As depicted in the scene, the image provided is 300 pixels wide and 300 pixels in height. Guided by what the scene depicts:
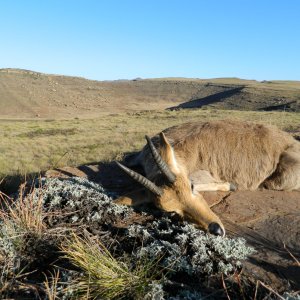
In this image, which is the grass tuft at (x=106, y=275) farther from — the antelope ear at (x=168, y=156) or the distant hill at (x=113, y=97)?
the distant hill at (x=113, y=97)

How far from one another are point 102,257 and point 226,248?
144cm

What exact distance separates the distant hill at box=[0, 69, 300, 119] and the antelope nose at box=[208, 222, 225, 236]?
177 ft

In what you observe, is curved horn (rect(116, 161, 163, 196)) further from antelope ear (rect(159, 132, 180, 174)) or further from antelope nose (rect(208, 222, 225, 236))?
antelope nose (rect(208, 222, 225, 236))

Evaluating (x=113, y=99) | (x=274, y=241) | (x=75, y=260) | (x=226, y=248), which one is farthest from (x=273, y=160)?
(x=113, y=99)

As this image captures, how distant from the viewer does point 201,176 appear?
23.3ft

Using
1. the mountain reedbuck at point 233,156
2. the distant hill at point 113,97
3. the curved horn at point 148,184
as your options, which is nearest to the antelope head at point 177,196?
the curved horn at point 148,184

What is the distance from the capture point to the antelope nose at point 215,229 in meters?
4.78

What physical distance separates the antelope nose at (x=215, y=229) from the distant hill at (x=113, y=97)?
54090 mm

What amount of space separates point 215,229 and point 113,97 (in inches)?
4083

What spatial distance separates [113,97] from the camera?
10669 centimetres

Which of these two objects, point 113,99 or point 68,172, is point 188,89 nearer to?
point 113,99

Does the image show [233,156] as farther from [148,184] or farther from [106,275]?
[106,275]

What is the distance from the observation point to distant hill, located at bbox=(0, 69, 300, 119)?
75.2 meters

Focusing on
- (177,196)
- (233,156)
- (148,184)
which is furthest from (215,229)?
(233,156)
